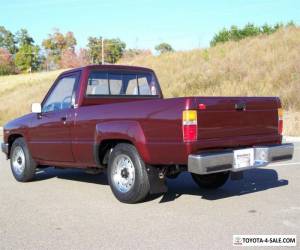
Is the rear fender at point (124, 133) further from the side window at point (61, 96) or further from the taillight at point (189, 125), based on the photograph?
the side window at point (61, 96)

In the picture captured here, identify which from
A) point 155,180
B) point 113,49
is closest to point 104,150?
point 155,180

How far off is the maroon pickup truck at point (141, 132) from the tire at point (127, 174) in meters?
0.01

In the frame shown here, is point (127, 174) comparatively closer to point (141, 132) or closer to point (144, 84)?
point (141, 132)

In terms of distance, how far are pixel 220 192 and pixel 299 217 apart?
175 cm

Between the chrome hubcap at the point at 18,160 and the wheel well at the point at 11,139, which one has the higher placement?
the wheel well at the point at 11,139

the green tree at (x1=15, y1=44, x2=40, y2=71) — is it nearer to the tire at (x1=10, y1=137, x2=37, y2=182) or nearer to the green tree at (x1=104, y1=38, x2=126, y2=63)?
the green tree at (x1=104, y1=38, x2=126, y2=63)

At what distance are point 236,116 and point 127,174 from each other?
1.64 meters

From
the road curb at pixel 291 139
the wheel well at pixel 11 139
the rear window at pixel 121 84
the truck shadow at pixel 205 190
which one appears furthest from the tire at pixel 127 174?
the road curb at pixel 291 139

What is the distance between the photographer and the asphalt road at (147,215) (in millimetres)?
5074

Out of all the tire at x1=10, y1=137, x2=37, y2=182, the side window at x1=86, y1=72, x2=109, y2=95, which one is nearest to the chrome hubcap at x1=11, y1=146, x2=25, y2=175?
the tire at x1=10, y1=137, x2=37, y2=182

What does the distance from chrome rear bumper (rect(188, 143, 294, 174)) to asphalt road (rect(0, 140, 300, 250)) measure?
0.57m

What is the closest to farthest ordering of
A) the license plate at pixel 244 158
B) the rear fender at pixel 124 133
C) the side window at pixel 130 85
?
1. the license plate at pixel 244 158
2. the rear fender at pixel 124 133
3. the side window at pixel 130 85

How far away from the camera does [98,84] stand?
771 centimetres

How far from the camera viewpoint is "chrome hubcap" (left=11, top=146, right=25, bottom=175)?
880 cm
